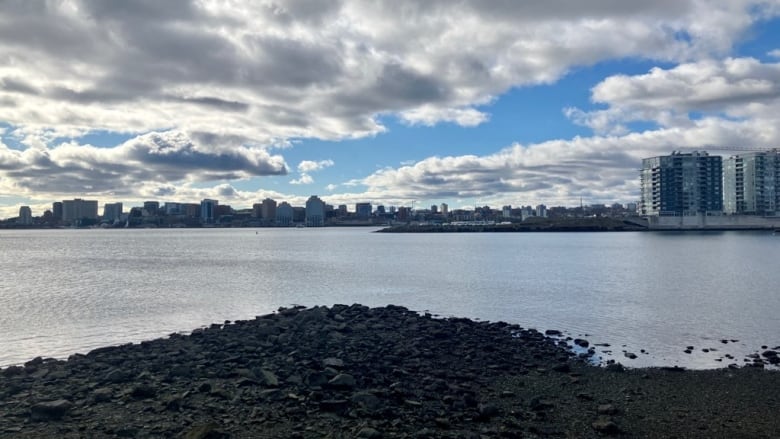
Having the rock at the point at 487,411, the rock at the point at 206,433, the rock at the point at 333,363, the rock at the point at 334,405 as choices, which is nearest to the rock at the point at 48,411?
the rock at the point at 206,433

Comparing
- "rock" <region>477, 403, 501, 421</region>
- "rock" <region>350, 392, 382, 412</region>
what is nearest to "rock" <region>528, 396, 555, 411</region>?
"rock" <region>477, 403, 501, 421</region>

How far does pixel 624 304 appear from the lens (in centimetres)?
3934

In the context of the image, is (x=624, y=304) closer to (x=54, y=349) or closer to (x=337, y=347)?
(x=337, y=347)

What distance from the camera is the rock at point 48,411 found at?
13.9 meters

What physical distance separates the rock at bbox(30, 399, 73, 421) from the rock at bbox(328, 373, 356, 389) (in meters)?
6.42

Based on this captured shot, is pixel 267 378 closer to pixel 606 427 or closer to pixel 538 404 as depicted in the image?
pixel 538 404

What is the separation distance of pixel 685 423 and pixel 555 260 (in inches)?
2672

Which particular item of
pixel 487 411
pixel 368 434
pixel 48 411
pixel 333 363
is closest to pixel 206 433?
pixel 368 434

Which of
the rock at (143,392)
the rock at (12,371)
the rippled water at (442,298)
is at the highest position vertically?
the rock at (143,392)

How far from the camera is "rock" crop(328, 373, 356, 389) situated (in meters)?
16.6

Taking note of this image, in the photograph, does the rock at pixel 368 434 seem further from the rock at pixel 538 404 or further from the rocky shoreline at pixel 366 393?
the rock at pixel 538 404

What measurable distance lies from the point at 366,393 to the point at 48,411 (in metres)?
7.37

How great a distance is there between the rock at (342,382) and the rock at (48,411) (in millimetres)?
6416

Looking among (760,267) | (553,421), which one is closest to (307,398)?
(553,421)
